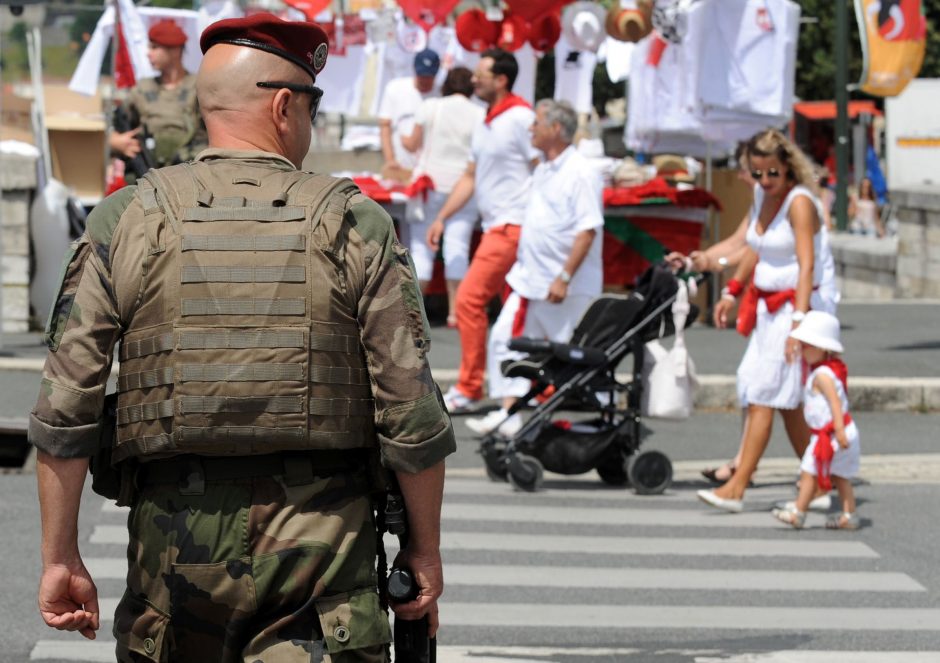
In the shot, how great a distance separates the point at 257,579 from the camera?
329 centimetres

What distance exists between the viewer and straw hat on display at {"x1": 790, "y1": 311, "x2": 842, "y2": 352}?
818 cm

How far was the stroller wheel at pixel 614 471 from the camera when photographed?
30.0 feet

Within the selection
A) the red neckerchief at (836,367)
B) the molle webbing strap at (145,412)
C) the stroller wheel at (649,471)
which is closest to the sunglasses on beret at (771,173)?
the red neckerchief at (836,367)

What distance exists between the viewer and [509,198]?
1091 centimetres

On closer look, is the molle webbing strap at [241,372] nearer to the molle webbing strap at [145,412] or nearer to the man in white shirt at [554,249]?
the molle webbing strap at [145,412]

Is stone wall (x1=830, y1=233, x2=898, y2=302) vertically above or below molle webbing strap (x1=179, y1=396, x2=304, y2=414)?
below

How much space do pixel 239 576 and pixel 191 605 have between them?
0.11 metres

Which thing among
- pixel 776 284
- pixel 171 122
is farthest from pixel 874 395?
pixel 171 122

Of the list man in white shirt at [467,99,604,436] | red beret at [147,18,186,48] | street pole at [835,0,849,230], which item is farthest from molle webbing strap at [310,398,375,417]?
street pole at [835,0,849,230]

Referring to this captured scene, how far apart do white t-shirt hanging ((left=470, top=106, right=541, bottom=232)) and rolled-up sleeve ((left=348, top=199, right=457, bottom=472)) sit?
7518mm

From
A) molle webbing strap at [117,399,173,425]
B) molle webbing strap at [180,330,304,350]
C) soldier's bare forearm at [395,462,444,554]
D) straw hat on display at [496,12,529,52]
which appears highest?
straw hat on display at [496,12,529,52]

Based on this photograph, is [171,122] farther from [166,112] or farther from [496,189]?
[496,189]

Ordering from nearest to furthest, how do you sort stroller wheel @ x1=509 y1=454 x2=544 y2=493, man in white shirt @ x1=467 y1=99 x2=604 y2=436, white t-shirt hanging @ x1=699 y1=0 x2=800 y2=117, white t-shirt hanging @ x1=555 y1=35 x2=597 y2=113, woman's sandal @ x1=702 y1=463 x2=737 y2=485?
stroller wheel @ x1=509 y1=454 x2=544 y2=493 → woman's sandal @ x1=702 y1=463 x2=737 y2=485 → man in white shirt @ x1=467 y1=99 x2=604 y2=436 → white t-shirt hanging @ x1=699 y1=0 x2=800 y2=117 → white t-shirt hanging @ x1=555 y1=35 x2=597 y2=113

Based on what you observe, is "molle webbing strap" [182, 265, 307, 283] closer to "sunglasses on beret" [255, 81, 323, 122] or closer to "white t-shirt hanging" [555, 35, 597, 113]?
"sunglasses on beret" [255, 81, 323, 122]
